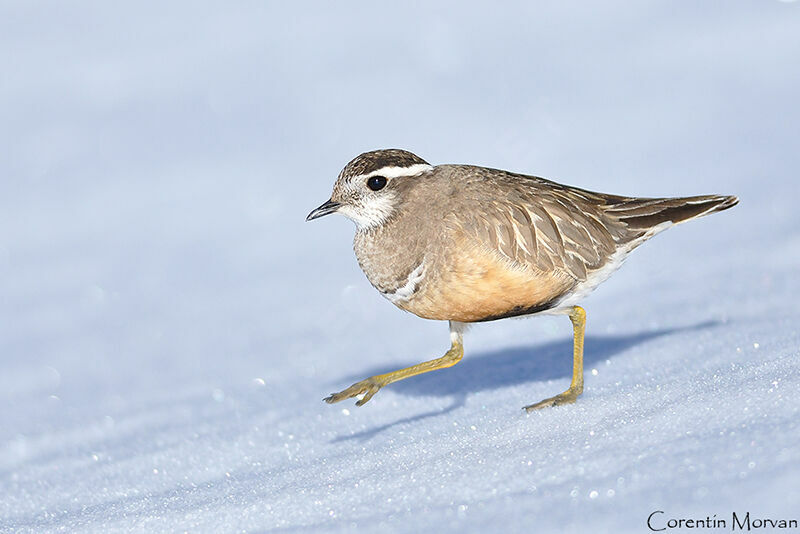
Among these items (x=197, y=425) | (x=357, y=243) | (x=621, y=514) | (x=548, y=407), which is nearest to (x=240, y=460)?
(x=197, y=425)

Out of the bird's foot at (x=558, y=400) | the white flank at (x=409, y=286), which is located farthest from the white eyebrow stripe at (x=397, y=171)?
the bird's foot at (x=558, y=400)

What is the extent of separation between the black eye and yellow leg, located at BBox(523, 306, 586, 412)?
167 centimetres

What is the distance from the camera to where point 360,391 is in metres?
6.96

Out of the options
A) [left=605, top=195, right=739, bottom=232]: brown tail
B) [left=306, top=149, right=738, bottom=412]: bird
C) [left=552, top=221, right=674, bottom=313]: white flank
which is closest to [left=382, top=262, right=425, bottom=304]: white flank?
[left=306, top=149, right=738, bottom=412]: bird

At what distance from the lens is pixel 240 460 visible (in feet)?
23.6

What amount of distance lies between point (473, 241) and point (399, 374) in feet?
4.30

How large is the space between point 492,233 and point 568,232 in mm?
718

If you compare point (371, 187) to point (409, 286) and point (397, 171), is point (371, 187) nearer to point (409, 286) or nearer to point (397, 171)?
point (397, 171)

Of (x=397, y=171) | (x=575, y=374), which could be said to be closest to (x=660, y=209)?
(x=575, y=374)

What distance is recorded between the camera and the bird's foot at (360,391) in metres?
6.80

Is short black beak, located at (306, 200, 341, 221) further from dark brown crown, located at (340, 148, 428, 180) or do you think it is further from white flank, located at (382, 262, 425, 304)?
white flank, located at (382, 262, 425, 304)

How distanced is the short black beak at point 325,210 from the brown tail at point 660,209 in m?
2.04

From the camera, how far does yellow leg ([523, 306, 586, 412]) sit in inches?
271

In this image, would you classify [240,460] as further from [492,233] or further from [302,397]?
[492,233]
